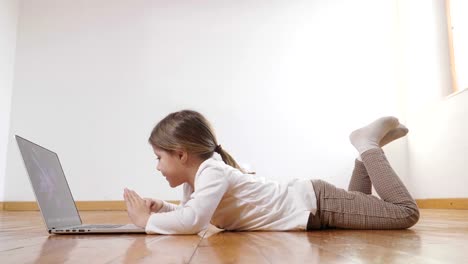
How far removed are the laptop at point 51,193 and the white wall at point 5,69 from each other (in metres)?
2.39

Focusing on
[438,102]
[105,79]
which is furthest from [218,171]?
[105,79]

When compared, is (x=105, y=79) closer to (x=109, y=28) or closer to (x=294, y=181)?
(x=109, y=28)

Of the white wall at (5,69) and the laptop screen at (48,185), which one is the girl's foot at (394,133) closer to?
the laptop screen at (48,185)

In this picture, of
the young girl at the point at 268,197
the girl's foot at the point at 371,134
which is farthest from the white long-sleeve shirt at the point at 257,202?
the girl's foot at the point at 371,134

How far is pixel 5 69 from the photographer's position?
A: 367 centimetres

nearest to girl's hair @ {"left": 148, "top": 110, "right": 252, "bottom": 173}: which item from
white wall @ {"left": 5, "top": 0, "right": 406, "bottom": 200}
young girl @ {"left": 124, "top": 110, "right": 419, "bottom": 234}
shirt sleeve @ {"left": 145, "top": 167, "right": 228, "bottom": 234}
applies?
young girl @ {"left": 124, "top": 110, "right": 419, "bottom": 234}

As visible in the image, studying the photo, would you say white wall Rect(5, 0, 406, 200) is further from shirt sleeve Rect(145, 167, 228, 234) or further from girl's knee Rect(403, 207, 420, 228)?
shirt sleeve Rect(145, 167, 228, 234)

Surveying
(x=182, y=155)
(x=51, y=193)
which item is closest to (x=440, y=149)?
(x=182, y=155)

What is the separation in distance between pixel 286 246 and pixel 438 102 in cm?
252

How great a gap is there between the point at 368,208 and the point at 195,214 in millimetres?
498

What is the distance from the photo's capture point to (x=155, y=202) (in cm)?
143

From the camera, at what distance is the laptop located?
1214 millimetres

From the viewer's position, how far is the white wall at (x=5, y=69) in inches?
142

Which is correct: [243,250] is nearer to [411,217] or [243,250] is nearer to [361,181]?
[411,217]
